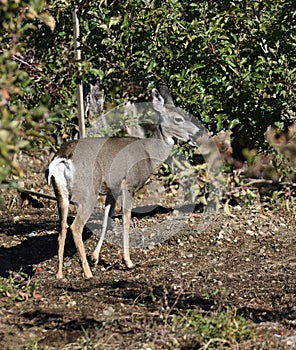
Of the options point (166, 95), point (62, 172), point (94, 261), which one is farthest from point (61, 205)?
point (166, 95)

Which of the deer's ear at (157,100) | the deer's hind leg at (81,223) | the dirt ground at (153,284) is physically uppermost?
the deer's ear at (157,100)

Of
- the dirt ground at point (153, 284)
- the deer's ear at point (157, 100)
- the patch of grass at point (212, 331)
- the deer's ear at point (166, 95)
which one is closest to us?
the patch of grass at point (212, 331)

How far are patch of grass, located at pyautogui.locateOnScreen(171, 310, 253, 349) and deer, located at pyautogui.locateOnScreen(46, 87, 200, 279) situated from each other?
93.1 inches

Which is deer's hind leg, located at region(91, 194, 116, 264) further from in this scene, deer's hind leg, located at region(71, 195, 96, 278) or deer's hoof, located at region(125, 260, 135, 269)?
deer's hind leg, located at region(71, 195, 96, 278)

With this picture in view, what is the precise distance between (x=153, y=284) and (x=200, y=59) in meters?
2.50

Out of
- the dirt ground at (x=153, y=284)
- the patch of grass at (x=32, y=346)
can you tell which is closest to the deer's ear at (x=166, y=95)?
the dirt ground at (x=153, y=284)

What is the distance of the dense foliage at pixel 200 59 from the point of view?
7.91 metres

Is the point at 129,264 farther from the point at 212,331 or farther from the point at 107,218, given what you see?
the point at 212,331

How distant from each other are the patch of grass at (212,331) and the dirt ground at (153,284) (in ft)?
0.13

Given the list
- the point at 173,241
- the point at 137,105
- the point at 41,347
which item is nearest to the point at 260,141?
the point at 173,241

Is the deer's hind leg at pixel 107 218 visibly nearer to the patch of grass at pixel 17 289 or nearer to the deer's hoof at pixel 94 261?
the deer's hoof at pixel 94 261

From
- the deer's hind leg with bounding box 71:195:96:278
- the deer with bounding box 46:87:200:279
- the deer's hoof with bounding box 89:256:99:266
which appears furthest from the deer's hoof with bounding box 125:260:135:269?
the deer's hind leg with bounding box 71:195:96:278

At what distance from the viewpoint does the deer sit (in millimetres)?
7484

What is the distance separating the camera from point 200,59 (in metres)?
8.11
